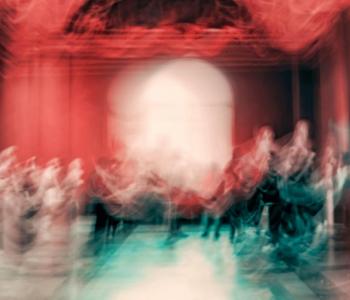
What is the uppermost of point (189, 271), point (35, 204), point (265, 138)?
point (265, 138)

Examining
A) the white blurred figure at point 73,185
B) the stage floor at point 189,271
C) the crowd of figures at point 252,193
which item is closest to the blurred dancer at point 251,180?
the crowd of figures at point 252,193

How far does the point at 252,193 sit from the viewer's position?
3.09m

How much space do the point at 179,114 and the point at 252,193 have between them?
31.7 inches

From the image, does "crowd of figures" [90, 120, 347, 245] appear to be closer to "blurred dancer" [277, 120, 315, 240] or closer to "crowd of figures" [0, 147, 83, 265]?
"blurred dancer" [277, 120, 315, 240]

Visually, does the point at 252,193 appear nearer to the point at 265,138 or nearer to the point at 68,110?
the point at 265,138

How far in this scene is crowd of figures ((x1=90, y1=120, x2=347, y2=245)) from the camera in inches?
117

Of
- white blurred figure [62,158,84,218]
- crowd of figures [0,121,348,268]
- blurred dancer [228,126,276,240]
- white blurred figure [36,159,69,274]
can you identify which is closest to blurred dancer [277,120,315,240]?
crowd of figures [0,121,348,268]

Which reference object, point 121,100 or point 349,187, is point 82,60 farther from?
point 349,187

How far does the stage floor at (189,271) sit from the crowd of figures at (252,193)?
4.1 inches

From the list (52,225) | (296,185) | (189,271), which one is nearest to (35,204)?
(52,225)

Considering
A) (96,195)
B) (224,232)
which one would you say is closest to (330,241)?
(224,232)

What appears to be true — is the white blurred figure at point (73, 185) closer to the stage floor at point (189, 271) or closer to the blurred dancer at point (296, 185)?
the stage floor at point (189, 271)

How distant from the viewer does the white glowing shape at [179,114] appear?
9.75 feet

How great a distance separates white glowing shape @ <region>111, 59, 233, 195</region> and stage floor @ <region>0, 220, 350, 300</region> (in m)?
0.57
